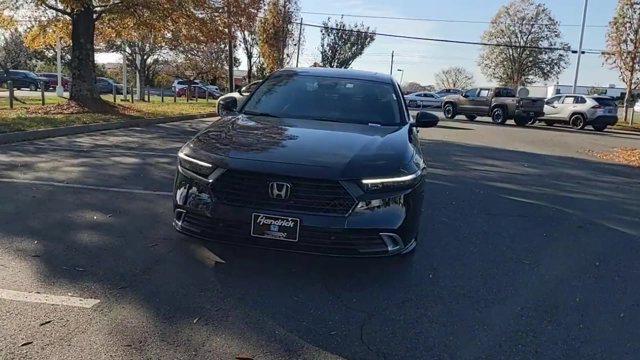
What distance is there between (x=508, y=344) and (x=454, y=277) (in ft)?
3.31

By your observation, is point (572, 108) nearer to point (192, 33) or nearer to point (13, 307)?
point (192, 33)

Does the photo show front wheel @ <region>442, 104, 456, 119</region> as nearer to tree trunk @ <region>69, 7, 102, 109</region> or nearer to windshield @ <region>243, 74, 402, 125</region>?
tree trunk @ <region>69, 7, 102, 109</region>

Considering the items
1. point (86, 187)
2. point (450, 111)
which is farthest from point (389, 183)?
point (450, 111)

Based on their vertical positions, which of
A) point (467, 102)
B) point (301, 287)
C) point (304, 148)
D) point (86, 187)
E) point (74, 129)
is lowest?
point (301, 287)

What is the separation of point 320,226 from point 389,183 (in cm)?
56

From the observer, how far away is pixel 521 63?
178 feet

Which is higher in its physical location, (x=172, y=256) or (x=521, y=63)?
(x=521, y=63)

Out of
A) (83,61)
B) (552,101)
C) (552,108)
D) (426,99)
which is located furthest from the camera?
(426,99)

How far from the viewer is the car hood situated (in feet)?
11.5

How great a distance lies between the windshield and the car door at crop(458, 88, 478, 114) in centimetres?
2206

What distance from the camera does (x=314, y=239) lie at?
345cm

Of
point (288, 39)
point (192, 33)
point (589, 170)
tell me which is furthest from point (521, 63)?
point (589, 170)

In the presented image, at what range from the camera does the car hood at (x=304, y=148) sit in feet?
11.5

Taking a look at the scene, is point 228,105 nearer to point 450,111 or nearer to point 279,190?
point 279,190
